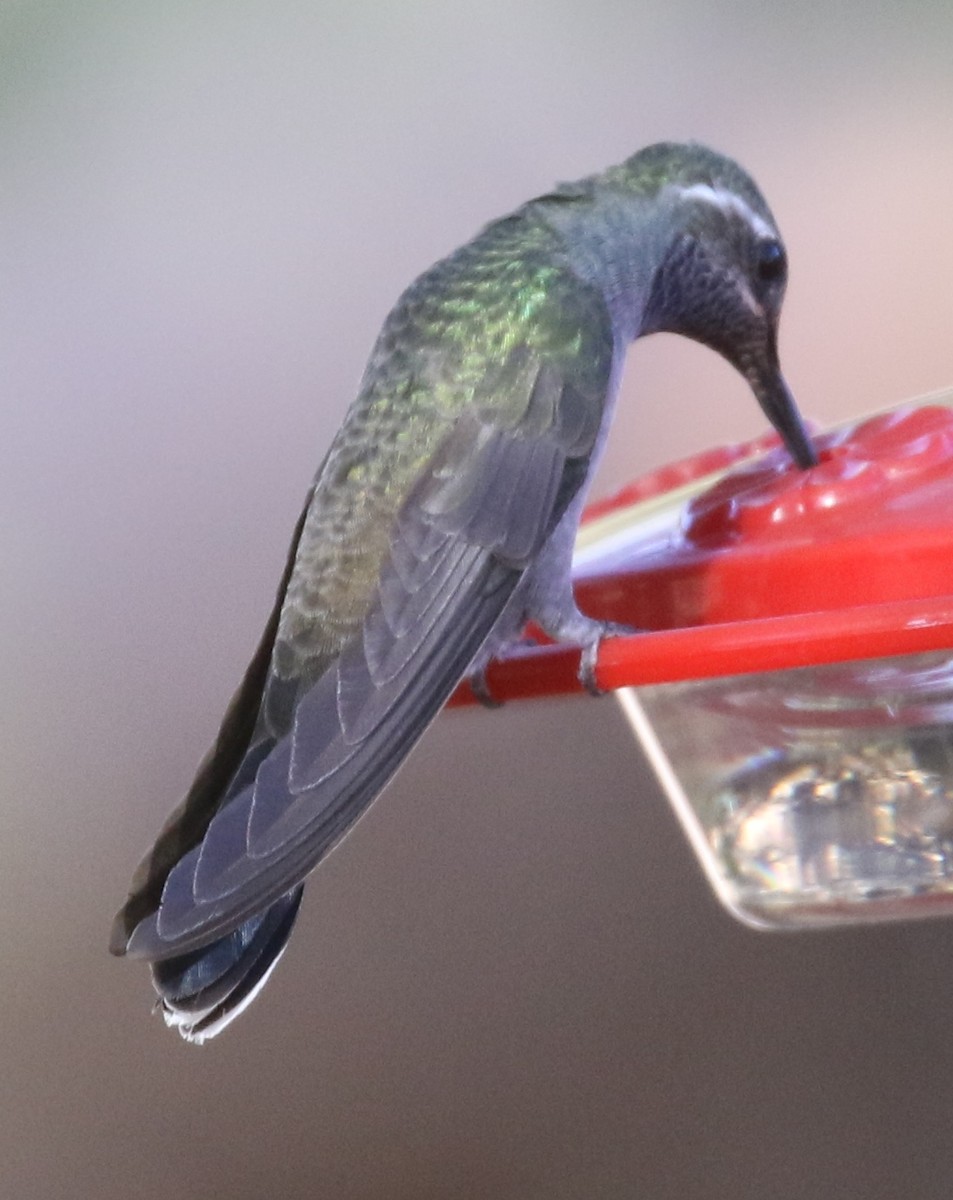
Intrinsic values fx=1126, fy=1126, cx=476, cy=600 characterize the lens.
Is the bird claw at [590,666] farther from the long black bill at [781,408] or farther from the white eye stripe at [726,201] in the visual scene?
the white eye stripe at [726,201]

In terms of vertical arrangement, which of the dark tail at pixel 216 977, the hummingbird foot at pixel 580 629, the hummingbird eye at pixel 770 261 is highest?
the hummingbird eye at pixel 770 261

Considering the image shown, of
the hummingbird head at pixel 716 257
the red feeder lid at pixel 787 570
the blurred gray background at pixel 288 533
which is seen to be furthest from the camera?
the blurred gray background at pixel 288 533

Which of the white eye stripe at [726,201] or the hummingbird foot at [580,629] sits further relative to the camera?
the white eye stripe at [726,201]

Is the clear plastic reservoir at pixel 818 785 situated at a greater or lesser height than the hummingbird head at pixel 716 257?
lesser

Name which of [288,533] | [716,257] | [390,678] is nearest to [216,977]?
[390,678]

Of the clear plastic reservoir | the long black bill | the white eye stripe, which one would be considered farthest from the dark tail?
the white eye stripe

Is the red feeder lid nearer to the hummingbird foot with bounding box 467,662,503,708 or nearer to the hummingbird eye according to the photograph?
the hummingbird foot with bounding box 467,662,503,708

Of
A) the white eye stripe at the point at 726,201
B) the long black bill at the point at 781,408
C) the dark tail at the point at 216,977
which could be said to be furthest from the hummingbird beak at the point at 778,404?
the dark tail at the point at 216,977

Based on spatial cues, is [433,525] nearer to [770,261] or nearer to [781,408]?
[781,408]
